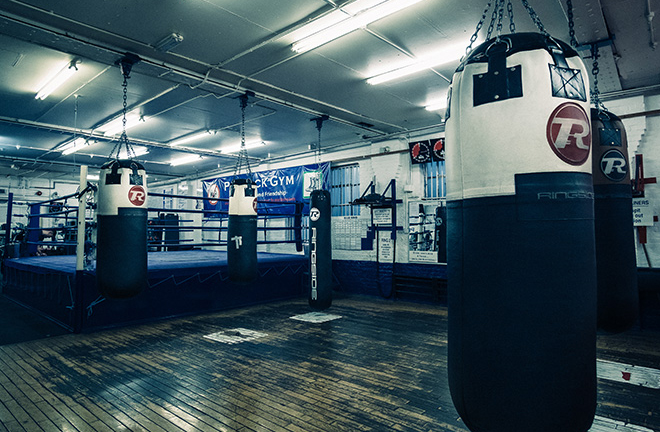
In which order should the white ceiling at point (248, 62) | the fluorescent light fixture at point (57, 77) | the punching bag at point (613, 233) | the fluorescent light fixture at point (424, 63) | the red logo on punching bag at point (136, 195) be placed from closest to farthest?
1. the punching bag at point (613, 233)
2. the white ceiling at point (248, 62)
3. the red logo on punching bag at point (136, 195)
4. the fluorescent light fixture at point (424, 63)
5. the fluorescent light fixture at point (57, 77)

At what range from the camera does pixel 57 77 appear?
15.7ft

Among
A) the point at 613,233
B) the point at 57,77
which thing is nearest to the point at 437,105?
the point at 613,233

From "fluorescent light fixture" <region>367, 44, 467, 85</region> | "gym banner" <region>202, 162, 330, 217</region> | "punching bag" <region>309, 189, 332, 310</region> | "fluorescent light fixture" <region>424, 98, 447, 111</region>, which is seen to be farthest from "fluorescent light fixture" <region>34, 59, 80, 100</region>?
"fluorescent light fixture" <region>424, 98, 447, 111</region>

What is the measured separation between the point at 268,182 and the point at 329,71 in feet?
16.9

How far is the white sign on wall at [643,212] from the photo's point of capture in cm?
492

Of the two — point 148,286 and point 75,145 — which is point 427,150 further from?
point 75,145

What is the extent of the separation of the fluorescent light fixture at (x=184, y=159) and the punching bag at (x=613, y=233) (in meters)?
8.88

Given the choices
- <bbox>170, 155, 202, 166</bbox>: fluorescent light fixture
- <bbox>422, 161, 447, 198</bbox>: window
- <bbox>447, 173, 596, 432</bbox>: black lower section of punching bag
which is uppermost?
<bbox>170, 155, 202, 166</bbox>: fluorescent light fixture

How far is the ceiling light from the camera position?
3778 millimetres

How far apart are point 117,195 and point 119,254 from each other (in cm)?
55

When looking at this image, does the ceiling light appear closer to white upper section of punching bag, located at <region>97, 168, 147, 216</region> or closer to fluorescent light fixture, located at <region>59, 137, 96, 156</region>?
white upper section of punching bag, located at <region>97, 168, 147, 216</region>

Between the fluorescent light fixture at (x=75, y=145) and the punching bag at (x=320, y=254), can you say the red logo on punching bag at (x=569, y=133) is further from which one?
the fluorescent light fixture at (x=75, y=145)

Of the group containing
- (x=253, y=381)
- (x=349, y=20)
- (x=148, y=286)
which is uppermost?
(x=349, y=20)

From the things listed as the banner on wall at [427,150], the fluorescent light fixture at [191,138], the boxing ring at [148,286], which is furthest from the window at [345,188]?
the fluorescent light fixture at [191,138]
